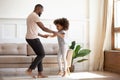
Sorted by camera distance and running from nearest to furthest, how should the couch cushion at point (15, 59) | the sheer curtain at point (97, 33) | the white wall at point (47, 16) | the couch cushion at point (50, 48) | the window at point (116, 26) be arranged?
1. the couch cushion at point (15, 59)
2. the couch cushion at point (50, 48)
3. the white wall at point (47, 16)
4. the window at point (116, 26)
5. the sheer curtain at point (97, 33)

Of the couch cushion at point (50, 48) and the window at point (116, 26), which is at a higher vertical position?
the window at point (116, 26)

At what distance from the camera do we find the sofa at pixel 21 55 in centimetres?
610

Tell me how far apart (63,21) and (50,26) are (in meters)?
1.81

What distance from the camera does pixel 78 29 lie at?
24.9 ft

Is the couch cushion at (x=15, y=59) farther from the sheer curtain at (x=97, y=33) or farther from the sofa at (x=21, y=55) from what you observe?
the sheer curtain at (x=97, y=33)

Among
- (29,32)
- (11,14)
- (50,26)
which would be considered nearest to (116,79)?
(29,32)

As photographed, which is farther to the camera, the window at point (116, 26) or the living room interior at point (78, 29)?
the window at point (116, 26)

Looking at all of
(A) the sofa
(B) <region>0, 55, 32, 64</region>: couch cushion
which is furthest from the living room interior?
(B) <region>0, 55, 32, 64</region>: couch cushion

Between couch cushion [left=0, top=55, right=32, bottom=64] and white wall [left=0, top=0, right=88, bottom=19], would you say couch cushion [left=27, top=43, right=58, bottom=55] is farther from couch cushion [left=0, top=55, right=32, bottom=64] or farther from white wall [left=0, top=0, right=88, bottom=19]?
white wall [left=0, top=0, right=88, bottom=19]

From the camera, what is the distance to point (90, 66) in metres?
7.68

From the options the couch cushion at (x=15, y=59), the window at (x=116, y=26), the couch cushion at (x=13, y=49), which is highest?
the window at (x=116, y=26)

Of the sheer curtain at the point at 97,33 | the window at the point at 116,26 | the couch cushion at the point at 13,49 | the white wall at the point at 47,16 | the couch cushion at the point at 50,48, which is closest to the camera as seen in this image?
the couch cushion at the point at 13,49

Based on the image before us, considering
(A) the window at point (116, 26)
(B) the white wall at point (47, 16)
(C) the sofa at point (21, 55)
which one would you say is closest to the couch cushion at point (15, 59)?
(C) the sofa at point (21, 55)

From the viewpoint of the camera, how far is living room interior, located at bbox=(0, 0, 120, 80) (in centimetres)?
693
